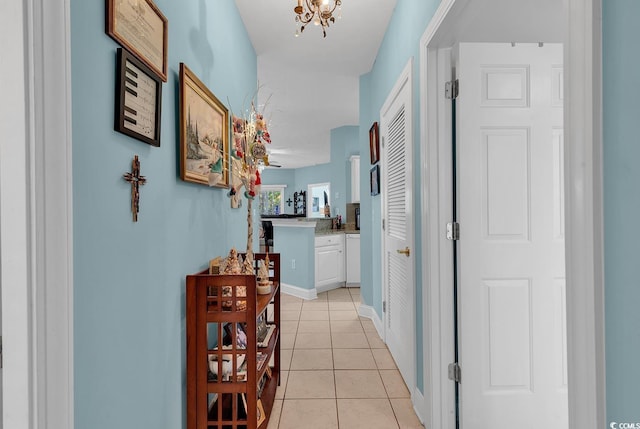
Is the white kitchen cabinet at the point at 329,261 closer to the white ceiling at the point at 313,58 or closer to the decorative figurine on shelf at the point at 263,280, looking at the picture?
the white ceiling at the point at 313,58

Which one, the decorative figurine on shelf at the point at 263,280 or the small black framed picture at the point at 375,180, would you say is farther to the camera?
the small black framed picture at the point at 375,180

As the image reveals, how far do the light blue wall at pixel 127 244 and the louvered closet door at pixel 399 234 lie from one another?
1.21 meters

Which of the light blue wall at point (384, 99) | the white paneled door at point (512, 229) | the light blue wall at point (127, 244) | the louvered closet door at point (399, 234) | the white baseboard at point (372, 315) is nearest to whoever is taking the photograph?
the light blue wall at point (127, 244)

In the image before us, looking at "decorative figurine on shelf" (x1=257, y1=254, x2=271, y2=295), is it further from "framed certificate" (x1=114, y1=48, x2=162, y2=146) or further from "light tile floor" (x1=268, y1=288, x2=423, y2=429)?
"framed certificate" (x1=114, y1=48, x2=162, y2=146)

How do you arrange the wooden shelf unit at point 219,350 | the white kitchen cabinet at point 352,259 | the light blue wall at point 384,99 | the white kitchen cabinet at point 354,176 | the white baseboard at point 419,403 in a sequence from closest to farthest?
the wooden shelf unit at point 219,350 < the white baseboard at point 419,403 < the light blue wall at point 384,99 < the white kitchen cabinet at point 352,259 < the white kitchen cabinet at point 354,176

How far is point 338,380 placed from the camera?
2285mm

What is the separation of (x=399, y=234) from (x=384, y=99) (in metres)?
1.25

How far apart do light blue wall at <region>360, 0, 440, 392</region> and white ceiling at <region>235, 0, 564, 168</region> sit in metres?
0.18

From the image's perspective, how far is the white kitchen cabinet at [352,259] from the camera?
17.6ft

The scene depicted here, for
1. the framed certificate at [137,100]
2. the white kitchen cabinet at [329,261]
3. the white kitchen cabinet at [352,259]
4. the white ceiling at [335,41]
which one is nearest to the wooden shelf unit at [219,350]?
the framed certificate at [137,100]

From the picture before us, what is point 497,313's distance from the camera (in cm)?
165
